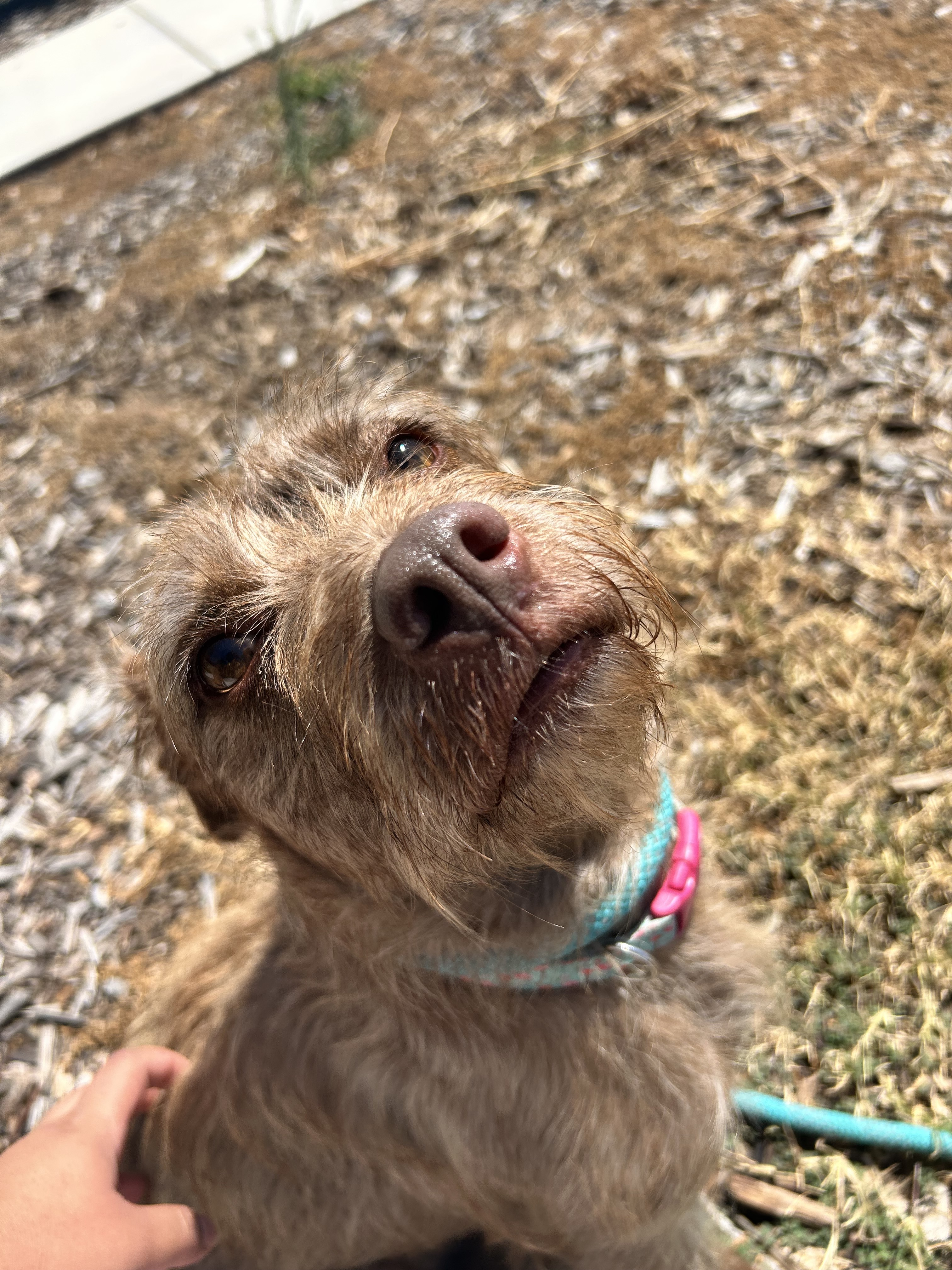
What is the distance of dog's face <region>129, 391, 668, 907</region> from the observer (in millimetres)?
1582

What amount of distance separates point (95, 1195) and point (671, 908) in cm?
146

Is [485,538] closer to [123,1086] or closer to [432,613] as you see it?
[432,613]

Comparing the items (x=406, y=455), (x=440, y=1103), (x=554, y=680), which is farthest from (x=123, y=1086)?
(x=406, y=455)

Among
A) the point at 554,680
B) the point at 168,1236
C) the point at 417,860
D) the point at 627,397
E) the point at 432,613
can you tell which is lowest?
the point at 168,1236

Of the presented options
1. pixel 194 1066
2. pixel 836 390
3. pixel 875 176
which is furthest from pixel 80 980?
pixel 875 176

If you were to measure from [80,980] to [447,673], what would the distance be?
8.64ft

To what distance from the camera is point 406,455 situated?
2334mm

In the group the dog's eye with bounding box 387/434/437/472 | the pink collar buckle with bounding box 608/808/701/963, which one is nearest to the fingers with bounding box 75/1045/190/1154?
the pink collar buckle with bounding box 608/808/701/963

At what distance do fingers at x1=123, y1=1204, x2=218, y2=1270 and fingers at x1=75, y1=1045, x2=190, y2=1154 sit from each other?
0.68 ft

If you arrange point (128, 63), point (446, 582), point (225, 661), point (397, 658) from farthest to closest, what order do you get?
point (128, 63), point (225, 661), point (397, 658), point (446, 582)

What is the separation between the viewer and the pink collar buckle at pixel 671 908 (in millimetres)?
2172

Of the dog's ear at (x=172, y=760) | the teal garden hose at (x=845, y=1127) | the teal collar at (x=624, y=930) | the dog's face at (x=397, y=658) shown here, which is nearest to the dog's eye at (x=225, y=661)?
the dog's face at (x=397, y=658)

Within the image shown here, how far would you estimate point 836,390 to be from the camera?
12.8 ft

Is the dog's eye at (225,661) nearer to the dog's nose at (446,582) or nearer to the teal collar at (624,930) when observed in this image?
the dog's nose at (446,582)
